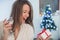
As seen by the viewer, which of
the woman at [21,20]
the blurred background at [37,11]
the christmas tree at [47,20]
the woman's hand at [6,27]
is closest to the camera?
the woman's hand at [6,27]

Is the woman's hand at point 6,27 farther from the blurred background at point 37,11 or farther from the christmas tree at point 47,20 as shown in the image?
the christmas tree at point 47,20

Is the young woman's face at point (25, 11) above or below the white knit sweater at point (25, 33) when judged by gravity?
above

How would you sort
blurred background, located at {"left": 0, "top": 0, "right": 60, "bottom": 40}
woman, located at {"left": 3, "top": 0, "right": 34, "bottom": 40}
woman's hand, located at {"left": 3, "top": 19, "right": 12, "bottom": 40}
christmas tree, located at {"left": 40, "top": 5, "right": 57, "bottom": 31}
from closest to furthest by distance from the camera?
woman's hand, located at {"left": 3, "top": 19, "right": 12, "bottom": 40} → woman, located at {"left": 3, "top": 0, "right": 34, "bottom": 40} → blurred background, located at {"left": 0, "top": 0, "right": 60, "bottom": 40} → christmas tree, located at {"left": 40, "top": 5, "right": 57, "bottom": 31}

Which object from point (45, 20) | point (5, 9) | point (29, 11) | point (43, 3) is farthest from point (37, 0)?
point (29, 11)

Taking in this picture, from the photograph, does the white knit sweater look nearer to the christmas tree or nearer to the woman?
the woman

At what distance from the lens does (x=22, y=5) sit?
1.70 m

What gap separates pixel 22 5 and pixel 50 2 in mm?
1445

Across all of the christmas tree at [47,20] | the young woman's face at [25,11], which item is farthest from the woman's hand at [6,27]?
the christmas tree at [47,20]

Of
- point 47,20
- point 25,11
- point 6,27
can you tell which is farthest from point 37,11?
point 6,27

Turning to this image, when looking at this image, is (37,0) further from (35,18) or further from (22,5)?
(22,5)

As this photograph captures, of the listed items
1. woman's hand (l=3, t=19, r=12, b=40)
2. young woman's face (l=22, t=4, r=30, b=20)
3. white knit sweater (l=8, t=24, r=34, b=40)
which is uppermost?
young woman's face (l=22, t=4, r=30, b=20)

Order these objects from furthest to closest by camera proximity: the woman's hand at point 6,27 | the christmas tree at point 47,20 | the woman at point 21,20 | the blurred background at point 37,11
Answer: the christmas tree at point 47,20, the blurred background at point 37,11, the woman at point 21,20, the woman's hand at point 6,27

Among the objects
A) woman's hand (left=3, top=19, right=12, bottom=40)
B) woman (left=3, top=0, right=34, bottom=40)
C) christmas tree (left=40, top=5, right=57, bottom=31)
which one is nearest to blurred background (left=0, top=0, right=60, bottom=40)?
christmas tree (left=40, top=5, right=57, bottom=31)

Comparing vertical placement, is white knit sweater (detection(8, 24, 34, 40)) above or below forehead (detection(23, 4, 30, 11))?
below
